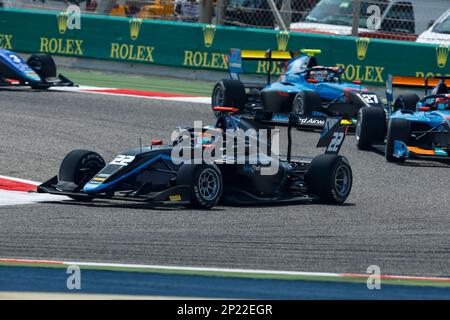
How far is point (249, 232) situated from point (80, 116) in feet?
28.1

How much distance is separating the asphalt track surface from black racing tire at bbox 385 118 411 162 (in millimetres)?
194

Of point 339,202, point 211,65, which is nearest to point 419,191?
point 339,202

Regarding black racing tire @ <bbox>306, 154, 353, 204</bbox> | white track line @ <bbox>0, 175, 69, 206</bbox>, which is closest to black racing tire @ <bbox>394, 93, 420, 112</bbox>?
black racing tire @ <bbox>306, 154, 353, 204</bbox>

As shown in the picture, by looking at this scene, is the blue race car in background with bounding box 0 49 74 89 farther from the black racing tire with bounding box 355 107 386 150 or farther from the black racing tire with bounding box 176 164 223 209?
the black racing tire with bounding box 176 164 223 209

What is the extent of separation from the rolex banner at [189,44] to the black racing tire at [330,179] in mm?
10571

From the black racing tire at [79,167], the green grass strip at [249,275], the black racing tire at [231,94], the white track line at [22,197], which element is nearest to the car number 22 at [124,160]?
the black racing tire at [79,167]

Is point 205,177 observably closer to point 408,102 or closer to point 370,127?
point 370,127

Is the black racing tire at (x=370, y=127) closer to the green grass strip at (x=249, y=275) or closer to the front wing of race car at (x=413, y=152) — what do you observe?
the front wing of race car at (x=413, y=152)

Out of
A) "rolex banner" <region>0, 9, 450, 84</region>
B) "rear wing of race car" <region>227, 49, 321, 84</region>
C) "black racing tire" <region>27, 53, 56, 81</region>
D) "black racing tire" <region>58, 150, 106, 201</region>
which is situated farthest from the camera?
"rolex banner" <region>0, 9, 450, 84</region>

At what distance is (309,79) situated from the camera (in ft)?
61.2

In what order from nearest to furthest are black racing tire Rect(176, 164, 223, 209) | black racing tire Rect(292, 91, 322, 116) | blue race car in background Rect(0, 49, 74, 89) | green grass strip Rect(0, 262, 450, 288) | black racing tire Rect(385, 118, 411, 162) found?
1. green grass strip Rect(0, 262, 450, 288)
2. black racing tire Rect(176, 164, 223, 209)
3. black racing tire Rect(385, 118, 411, 162)
4. black racing tire Rect(292, 91, 322, 116)
5. blue race car in background Rect(0, 49, 74, 89)

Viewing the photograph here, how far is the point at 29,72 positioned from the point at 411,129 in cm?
766

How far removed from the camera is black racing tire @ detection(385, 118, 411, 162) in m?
15.2

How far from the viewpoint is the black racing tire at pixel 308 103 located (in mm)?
17625
